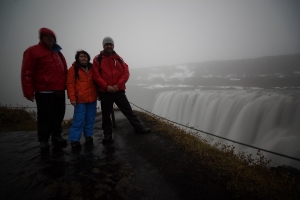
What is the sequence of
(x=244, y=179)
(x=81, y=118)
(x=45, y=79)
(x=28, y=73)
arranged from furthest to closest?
(x=81, y=118) < (x=45, y=79) < (x=28, y=73) < (x=244, y=179)

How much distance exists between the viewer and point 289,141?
12.2 meters

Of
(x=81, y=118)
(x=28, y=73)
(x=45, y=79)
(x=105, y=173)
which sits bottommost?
(x=105, y=173)

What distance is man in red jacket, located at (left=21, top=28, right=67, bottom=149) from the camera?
3205 millimetres

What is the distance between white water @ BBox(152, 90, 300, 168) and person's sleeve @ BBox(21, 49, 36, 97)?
15215mm

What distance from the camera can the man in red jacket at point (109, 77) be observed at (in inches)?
151

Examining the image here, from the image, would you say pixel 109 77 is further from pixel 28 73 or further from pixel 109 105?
pixel 28 73

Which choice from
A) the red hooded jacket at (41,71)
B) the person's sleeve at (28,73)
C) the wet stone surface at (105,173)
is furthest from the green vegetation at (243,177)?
the person's sleeve at (28,73)

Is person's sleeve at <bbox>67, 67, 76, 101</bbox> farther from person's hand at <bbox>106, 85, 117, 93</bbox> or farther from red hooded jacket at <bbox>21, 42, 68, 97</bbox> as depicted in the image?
person's hand at <bbox>106, 85, 117, 93</bbox>

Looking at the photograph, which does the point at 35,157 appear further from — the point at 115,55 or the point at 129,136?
the point at 115,55

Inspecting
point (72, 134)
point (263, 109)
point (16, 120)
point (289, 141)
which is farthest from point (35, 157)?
point (263, 109)

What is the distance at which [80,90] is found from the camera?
12.3 feet

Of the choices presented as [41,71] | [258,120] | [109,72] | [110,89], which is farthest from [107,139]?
[258,120]

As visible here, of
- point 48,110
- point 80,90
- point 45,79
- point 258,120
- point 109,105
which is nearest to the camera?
point 45,79

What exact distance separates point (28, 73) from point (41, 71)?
0.25 meters
